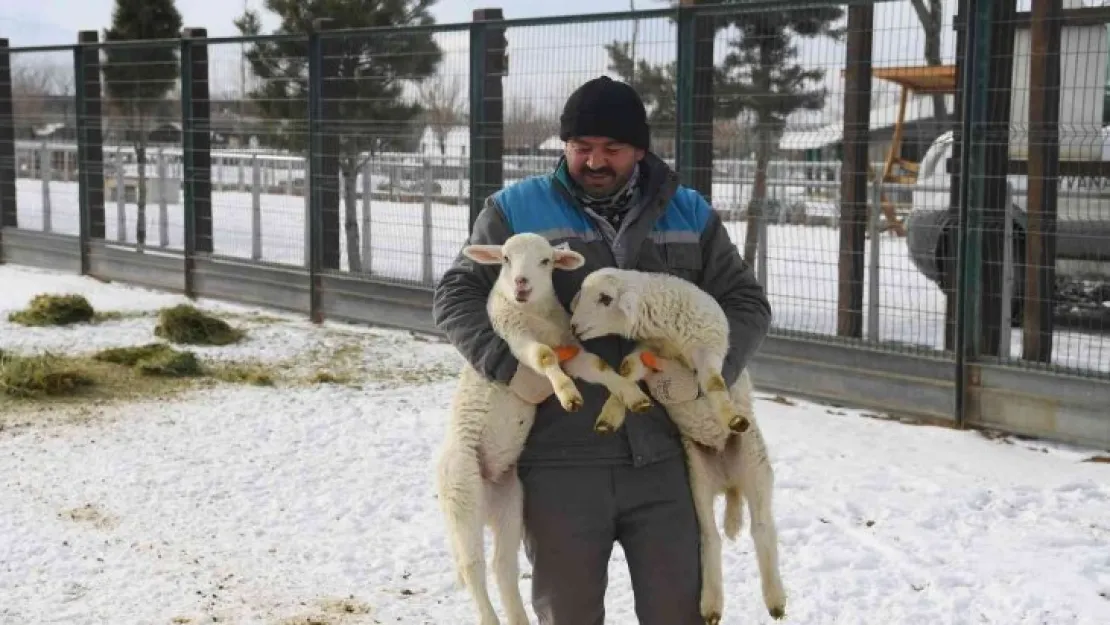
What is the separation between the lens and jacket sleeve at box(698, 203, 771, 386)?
12.7ft

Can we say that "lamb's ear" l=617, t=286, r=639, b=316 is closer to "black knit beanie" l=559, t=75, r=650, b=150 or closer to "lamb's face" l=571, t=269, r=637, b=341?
"lamb's face" l=571, t=269, r=637, b=341

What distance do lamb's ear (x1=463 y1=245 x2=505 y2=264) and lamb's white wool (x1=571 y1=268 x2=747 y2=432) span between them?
0.24 meters

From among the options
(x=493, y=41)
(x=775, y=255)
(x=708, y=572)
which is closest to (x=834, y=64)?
(x=775, y=255)

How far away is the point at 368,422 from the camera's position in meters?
8.40

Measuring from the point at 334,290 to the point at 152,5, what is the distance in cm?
1157

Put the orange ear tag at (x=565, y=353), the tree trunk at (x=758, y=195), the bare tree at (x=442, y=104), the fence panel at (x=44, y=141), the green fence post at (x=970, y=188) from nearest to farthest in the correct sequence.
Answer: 1. the orange ear tag at (x=565, y=353)
2. the green fence post at (x=970, y=188)
3. the tree trunk at (x=758, y=195)
4. the bare tree at (x=442, y=104)
5. the fence panel at (x=44, y=141)

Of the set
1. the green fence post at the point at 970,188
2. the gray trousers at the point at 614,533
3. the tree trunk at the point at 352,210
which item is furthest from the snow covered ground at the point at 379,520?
the tree trunk at the point at 352,210

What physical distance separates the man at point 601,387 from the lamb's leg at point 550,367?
0.05 m

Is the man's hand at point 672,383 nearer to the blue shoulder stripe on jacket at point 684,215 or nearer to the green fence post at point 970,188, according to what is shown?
the blue shoulder stripe on jacket at point 684,215

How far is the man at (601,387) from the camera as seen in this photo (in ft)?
12.2

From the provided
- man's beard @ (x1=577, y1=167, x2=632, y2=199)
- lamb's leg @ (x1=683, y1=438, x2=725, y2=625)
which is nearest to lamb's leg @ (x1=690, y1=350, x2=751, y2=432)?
lamb's leg @ (x1=683, y1=438, x2=725, y2=625)

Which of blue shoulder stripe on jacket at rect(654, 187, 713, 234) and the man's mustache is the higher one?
the man's mustache

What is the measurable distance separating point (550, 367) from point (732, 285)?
0.69m

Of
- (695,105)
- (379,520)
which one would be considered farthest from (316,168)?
(379,520)
